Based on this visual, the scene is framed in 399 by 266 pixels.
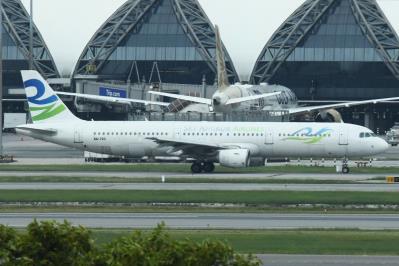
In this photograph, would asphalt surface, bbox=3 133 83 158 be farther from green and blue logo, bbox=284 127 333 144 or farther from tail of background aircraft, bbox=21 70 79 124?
green and blue logo, bbox=284 127 333 144

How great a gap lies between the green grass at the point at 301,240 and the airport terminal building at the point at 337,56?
81.3 meters

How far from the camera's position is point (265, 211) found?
1619 inches

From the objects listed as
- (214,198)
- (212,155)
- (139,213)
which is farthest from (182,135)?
(139,213)

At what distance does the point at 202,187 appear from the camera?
2003 inches

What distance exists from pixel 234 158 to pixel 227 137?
350 cm

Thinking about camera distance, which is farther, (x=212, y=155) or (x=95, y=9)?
(x=95, y=9)

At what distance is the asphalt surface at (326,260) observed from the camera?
1026 inches

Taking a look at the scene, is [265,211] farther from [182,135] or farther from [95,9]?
[95,9]

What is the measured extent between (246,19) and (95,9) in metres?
16.3

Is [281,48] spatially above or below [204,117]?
above

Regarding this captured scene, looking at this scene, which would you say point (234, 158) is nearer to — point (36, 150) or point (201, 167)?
point (201, 167)

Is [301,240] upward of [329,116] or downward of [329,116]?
downward

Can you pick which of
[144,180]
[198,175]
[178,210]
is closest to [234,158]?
[198,175]

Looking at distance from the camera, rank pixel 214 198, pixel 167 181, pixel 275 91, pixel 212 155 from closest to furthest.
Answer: pixel 214 198, pixel 167 181, pixel 212 155, pixel 275 91
